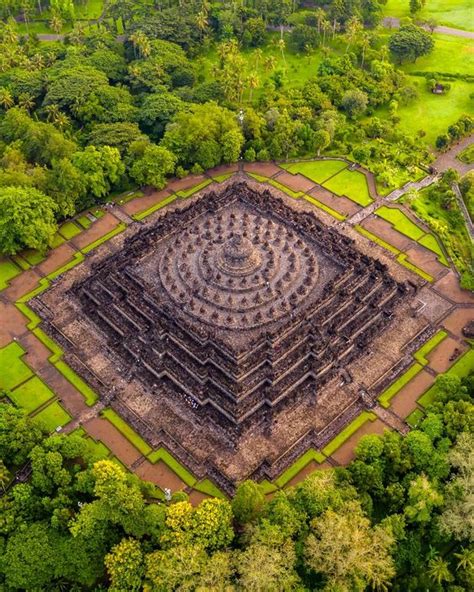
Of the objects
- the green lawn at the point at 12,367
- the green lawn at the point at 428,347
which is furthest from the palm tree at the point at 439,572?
the green lawn at the point at 12,367

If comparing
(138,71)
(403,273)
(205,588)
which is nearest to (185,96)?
(138,71)

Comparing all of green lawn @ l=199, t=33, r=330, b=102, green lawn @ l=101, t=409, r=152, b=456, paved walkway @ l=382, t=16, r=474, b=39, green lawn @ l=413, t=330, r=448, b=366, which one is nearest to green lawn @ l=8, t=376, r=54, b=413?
green lawn @ l=101, t=409, r=152, b=456

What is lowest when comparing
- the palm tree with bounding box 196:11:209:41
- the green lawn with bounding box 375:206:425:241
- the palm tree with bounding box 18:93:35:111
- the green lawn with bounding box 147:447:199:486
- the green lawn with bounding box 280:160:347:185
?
the green lawn with bounding box 147:447:199:486

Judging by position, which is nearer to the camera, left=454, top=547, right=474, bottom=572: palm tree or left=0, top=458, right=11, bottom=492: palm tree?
left=454, top=547, right=474, bottom=572: palm tree

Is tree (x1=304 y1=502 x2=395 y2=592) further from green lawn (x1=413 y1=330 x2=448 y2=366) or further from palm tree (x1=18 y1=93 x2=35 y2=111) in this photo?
palm tree (x1=18 y1=93 x2=35 y2=111)

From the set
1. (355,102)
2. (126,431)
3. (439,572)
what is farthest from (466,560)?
(355,102)

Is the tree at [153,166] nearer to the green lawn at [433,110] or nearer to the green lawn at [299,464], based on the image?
the green lawn at [433,110]
